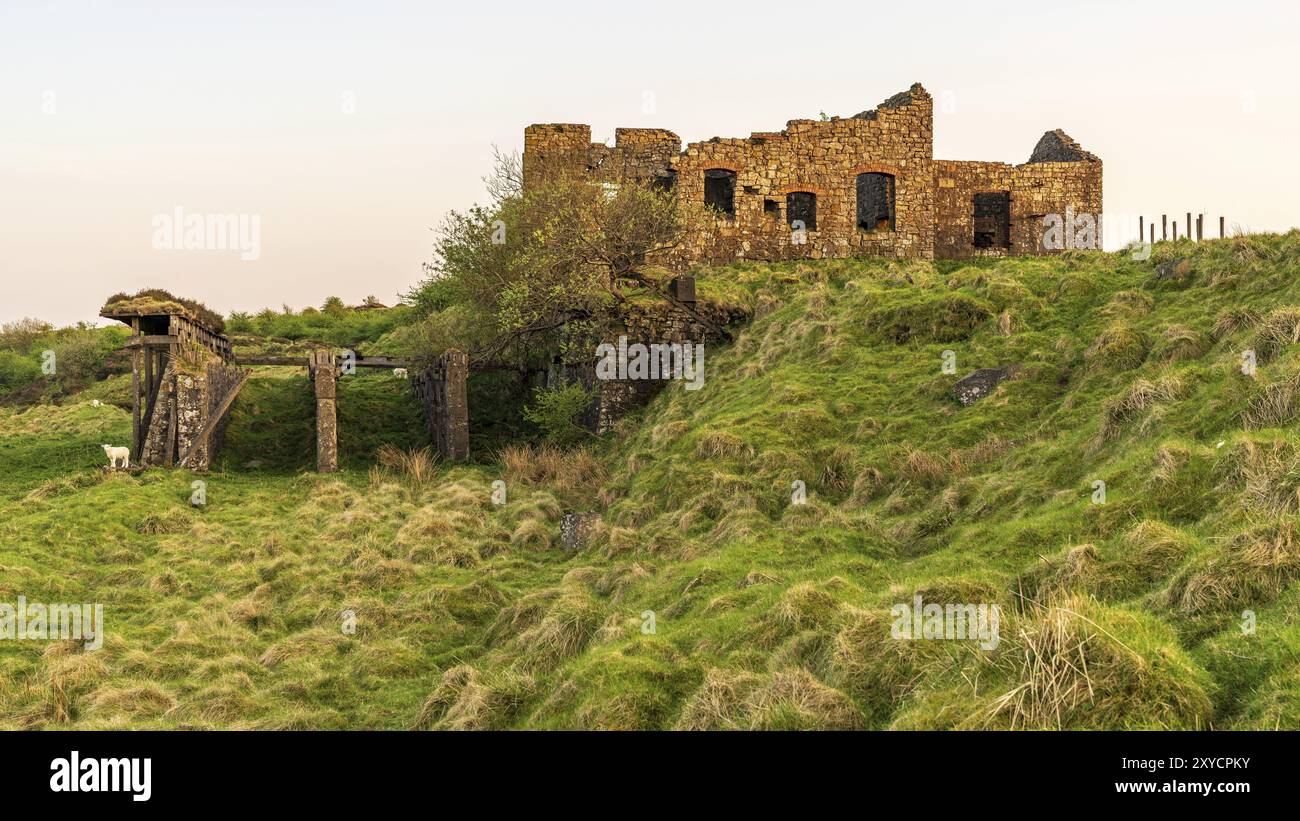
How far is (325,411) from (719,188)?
15.6m

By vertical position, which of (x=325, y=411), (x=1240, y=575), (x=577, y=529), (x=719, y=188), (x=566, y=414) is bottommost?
(x=577, y=529)

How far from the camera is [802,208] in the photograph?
34.6 metres

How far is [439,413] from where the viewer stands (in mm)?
27344

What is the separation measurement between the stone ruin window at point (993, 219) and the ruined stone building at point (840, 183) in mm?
39

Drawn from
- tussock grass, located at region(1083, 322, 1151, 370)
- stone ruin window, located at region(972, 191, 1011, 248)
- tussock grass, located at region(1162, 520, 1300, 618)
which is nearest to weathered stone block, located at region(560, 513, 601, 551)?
tussock grass, located at region(1083, 322, 1151, 370)

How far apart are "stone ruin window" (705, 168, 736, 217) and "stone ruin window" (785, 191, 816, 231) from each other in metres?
1.96

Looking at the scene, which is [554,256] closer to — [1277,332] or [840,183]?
[840,183]

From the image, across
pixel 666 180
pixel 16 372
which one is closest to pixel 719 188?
pixel 666 180

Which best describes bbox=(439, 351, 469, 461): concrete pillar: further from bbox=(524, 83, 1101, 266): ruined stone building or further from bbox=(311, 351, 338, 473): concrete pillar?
bbox=(524, 83, 1101, 266): ruined stone building

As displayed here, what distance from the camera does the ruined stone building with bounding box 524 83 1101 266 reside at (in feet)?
105

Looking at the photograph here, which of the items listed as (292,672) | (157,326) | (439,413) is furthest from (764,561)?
(157,326)

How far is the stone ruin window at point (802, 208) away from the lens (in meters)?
33.6

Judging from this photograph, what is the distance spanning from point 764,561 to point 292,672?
5.53m
